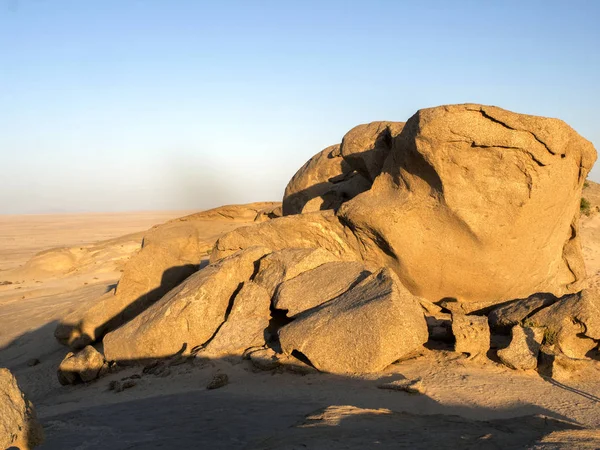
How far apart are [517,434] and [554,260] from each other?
6643 millimetres

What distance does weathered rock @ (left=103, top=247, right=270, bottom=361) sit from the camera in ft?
28.7

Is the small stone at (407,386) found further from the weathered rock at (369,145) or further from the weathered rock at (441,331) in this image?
the weathered rock at (369,145)

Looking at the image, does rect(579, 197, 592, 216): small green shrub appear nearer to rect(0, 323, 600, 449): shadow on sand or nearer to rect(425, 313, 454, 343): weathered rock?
Answer: rect(425, 313, 454, 343): weathered rock

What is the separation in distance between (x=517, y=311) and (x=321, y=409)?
403cm

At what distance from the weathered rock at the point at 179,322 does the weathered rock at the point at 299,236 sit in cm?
206

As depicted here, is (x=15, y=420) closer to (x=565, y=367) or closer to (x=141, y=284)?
(x=565, y=367)

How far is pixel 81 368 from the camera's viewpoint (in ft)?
29.0

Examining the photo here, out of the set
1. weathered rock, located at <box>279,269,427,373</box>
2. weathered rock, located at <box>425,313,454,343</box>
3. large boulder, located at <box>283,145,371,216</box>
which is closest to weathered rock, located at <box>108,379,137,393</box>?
weathered rock, located at <box>279,269,427,373</box>

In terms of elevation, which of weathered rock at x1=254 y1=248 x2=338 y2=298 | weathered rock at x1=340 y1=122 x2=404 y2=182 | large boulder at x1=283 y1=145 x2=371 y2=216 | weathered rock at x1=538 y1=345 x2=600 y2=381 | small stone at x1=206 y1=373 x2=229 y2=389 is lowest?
weathered rock at x1=538 y1=345 x2=600 y2=381

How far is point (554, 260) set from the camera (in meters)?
10.5

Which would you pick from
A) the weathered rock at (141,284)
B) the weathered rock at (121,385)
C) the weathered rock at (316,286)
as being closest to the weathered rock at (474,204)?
the weathered rock at (316,286)

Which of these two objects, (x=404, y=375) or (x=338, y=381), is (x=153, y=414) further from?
(x=404, y=375)

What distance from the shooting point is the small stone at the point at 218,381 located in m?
7.38

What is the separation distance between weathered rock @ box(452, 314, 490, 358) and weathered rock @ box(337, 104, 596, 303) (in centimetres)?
203
